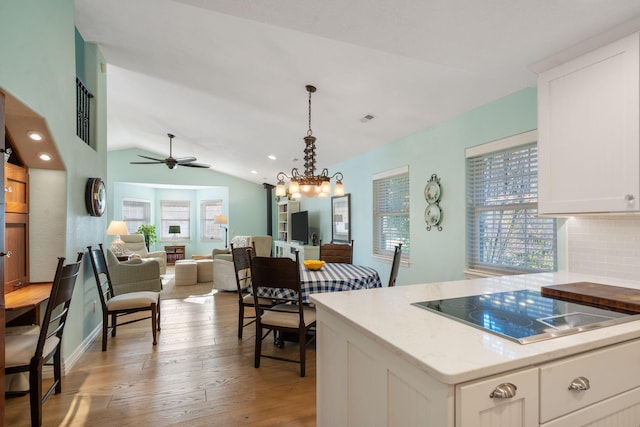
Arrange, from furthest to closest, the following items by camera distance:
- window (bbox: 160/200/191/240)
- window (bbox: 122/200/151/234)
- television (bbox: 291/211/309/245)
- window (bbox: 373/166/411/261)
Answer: window (bbox: 160/200/191/240)
window (bbox: 122/200/151/234)
television (bbox: 291/211/309/245)
window (bbox: 373/166/411/261)

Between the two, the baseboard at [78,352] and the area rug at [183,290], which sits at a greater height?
Answer: the baseboard at [78,352]

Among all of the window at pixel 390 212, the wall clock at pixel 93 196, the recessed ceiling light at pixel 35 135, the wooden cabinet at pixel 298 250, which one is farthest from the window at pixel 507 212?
the wall clock at pixel 93 196

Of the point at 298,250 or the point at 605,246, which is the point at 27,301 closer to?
the point at 605,246

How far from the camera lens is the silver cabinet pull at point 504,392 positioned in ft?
2.71

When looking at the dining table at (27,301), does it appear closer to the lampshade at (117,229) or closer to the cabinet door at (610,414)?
the cabinet door at (610,414)

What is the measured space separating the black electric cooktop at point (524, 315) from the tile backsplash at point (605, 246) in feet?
2.48

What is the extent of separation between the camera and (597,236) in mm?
1997

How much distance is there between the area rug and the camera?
17.6ft

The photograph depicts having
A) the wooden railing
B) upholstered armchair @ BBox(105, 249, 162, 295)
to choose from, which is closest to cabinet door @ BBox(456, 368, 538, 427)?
the wooden railing

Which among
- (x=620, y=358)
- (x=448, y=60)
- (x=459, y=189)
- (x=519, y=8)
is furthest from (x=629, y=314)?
(x=459, y=189)

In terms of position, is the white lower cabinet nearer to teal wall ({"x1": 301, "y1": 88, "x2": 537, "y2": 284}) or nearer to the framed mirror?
teal wall ({"x1": 301, "y1": 88, "x2": 537, "y2": 284})

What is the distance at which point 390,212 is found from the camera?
459 cm

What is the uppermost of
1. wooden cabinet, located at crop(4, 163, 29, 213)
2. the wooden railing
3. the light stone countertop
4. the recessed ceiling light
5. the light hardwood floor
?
the wooden railing

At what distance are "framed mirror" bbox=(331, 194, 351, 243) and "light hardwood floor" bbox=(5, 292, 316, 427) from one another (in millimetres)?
2753
